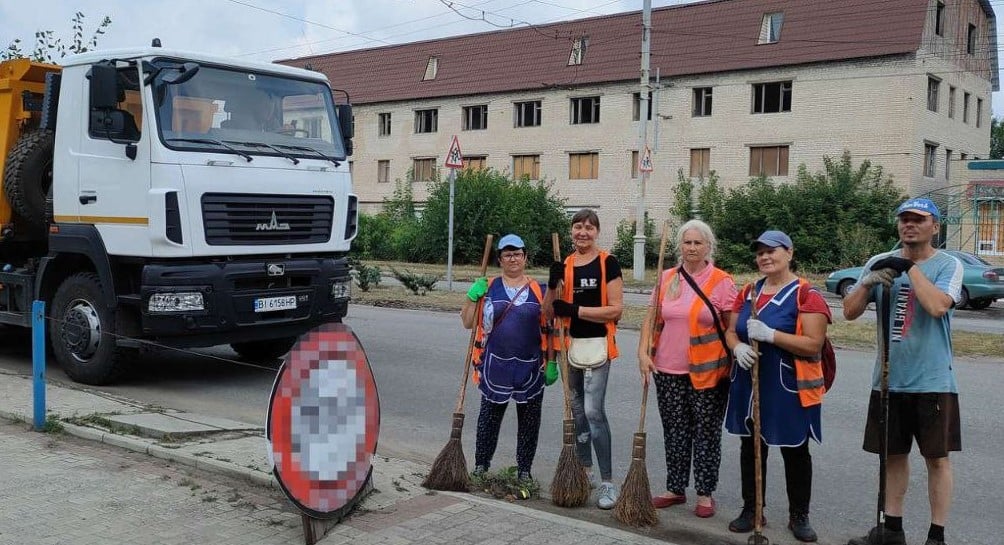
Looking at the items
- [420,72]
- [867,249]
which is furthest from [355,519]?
[420,72]

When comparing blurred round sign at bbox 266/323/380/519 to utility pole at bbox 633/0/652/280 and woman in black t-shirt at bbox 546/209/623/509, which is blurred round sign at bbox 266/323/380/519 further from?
utility pole at bbox 633/0/652/280

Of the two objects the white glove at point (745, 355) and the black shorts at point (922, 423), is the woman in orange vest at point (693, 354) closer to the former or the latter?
the white glove at point (745, 355)

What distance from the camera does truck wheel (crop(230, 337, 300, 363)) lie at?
10.7 meters

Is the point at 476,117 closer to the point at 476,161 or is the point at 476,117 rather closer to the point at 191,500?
the point at 476,161

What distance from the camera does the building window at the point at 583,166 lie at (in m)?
41.8

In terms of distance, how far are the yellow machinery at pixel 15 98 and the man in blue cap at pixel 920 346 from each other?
8.67 meters

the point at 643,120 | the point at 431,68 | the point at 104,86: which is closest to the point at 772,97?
the point at 643,120

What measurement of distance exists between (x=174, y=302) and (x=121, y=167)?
136 centimetres

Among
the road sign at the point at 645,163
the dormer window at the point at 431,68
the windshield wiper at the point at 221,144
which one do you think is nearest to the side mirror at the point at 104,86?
the windshield wiper at the point at 221,144

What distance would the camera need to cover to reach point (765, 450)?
523cm

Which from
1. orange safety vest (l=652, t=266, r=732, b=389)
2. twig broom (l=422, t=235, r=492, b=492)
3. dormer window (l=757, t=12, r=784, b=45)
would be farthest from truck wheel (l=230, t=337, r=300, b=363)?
dormer window (l=757, t=12, r=784, b=45)

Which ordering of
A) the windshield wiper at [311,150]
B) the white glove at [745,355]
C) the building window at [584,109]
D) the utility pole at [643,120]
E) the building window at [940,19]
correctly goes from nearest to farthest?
1. the white glove at [745,355]
2. the windshield wiper at [311,150]
3. the utility pole at [643,120]
4. the building window at [940,19]
5. the building window at [584,109]

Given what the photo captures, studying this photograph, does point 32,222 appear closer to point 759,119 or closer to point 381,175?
point 759,119

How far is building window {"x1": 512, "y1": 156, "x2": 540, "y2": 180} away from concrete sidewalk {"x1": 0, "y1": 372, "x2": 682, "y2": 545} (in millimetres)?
37404
